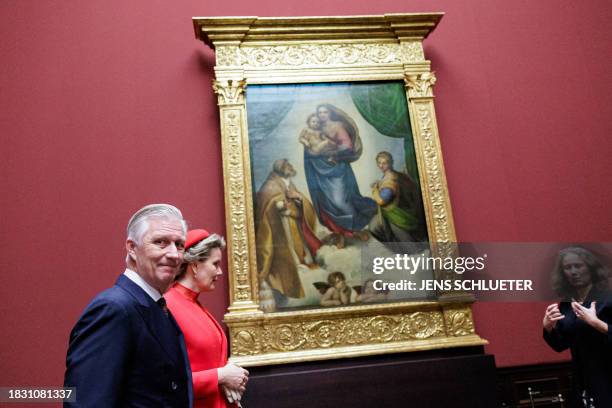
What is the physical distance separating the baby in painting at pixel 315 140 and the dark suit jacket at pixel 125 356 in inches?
113

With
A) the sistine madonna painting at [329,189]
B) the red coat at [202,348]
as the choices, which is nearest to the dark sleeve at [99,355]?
the red coat at [202,348]

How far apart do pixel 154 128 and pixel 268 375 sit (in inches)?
95.2

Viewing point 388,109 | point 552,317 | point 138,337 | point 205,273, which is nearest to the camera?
point 138,337

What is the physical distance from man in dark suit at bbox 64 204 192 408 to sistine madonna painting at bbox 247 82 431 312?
224 centimetres

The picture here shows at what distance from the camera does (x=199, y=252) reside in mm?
2957

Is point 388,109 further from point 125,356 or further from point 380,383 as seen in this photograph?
point 125,356

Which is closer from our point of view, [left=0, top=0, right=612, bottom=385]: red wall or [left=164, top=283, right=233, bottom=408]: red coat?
[left=164, top=283, right=233, bottom=408]: red coat

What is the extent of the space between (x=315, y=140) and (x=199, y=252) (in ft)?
6.89

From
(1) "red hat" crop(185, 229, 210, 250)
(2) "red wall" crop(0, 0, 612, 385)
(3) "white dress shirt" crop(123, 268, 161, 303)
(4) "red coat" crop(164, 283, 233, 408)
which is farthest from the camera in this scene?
(2) "red wall" crop(0, 0, 612, 385)

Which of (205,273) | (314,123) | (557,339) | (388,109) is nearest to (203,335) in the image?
(205,273)

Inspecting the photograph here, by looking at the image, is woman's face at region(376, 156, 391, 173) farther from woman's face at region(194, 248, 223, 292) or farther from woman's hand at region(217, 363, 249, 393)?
woman's hand at region(217, 363, 249, 393)

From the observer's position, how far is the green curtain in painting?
15.9 ft

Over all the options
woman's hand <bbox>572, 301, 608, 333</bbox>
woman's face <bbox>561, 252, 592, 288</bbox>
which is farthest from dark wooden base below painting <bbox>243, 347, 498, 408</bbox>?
woman's hand <bbox>572, 301, 608, 333</bbox>

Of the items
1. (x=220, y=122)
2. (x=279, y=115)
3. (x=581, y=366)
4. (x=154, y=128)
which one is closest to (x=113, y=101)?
(x=154, y=128)
